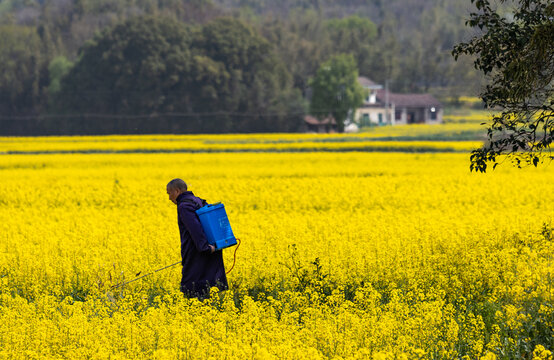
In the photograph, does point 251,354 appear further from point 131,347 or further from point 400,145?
point 400,145

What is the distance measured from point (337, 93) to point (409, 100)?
2645 cm

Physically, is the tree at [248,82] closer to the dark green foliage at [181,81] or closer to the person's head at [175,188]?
the dark green foliage at [181,81]

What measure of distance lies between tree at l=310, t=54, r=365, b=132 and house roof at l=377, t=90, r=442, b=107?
20440 millimetres

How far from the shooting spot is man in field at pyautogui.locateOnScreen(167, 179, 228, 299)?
789 centimetres

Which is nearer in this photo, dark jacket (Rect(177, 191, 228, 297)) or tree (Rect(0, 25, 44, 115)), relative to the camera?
dark jacket (Rect(177, 191, 228, 297))

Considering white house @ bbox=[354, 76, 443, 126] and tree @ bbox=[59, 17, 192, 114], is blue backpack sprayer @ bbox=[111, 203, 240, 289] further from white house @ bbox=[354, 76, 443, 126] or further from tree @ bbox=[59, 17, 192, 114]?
white house @ bbox=[354, 76, 443, 126]

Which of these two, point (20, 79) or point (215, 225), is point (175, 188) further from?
point (20, 79)

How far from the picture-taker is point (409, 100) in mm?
97688

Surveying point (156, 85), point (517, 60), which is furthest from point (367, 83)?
point (517, 60)

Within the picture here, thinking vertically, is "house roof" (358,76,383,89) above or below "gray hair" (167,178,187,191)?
above

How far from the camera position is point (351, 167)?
28734 mm

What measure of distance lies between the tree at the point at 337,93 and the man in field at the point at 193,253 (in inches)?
2567

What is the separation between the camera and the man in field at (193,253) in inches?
311

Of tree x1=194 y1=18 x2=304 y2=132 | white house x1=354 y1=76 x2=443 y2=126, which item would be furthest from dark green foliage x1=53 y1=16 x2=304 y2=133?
white house x1=354 y1=76 x2=443 y2=126
